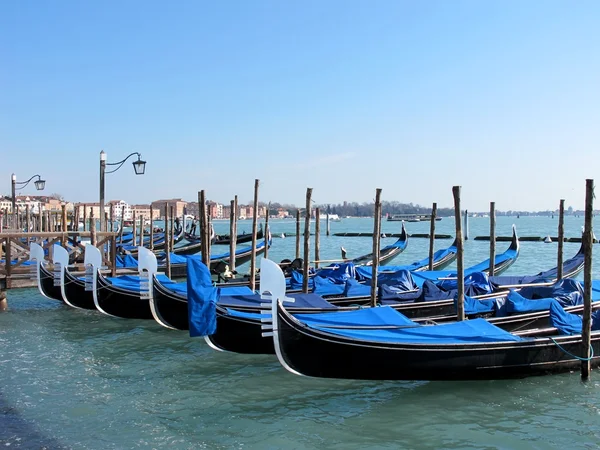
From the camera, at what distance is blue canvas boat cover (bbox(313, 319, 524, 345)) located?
18.6ft

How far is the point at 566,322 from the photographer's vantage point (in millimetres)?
6602

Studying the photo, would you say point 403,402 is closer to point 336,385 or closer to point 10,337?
point 336,385

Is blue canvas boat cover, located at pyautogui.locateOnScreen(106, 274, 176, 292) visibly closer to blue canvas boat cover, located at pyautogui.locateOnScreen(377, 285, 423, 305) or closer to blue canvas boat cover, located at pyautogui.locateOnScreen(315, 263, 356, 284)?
blue canvas boat cover, located at pyautogui.locateOnScreen(315, 263, 356, 284)

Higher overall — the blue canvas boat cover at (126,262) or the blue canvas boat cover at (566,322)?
the blue canvas boat cover at (566,322)

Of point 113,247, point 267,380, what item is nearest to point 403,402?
point 267,380

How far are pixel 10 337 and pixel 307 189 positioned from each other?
522 cm

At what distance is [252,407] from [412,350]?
1517 millimetres

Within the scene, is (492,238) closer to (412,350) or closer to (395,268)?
(395,268)

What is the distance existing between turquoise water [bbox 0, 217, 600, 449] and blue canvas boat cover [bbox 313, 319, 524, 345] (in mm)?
477

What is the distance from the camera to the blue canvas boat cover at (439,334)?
5.66m

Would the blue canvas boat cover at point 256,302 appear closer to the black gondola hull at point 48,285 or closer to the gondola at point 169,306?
the gondola at point 169,306

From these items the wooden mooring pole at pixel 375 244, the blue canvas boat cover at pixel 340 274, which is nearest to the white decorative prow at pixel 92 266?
the wooden mooring pole at pixel 375 244

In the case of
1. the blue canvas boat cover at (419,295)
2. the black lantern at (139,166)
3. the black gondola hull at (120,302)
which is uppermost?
the black lantern at (139,166)

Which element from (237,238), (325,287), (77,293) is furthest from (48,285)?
(237,238)
